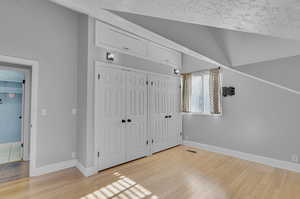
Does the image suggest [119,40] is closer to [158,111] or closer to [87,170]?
[158,111]

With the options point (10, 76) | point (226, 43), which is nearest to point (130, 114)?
point (226, 43)

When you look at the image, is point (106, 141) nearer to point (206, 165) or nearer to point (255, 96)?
point (206, 165)

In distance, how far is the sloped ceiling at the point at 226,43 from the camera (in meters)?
0.63

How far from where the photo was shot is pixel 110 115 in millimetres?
3031

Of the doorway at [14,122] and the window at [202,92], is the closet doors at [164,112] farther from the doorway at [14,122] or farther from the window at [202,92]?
the doorway at [14,122]

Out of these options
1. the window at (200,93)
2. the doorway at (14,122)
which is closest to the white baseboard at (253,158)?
the window at (200,93)

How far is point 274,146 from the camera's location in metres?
3.15

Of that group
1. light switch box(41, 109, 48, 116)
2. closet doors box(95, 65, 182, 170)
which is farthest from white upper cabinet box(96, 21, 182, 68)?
light switch box(41, 109, 48, 116)

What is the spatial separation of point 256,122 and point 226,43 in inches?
130

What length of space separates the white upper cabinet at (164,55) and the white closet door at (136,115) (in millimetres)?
702

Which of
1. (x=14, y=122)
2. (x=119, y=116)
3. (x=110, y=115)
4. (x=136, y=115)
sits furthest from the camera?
(x=14, y=122)

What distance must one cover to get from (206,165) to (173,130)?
1.40 meters

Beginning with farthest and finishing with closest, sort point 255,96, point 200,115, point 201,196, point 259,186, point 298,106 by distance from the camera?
point 200,115
point 255,96
point 298,106
point 259,186
point 201,196

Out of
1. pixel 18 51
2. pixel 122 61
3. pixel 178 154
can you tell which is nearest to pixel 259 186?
pixel 178 154
